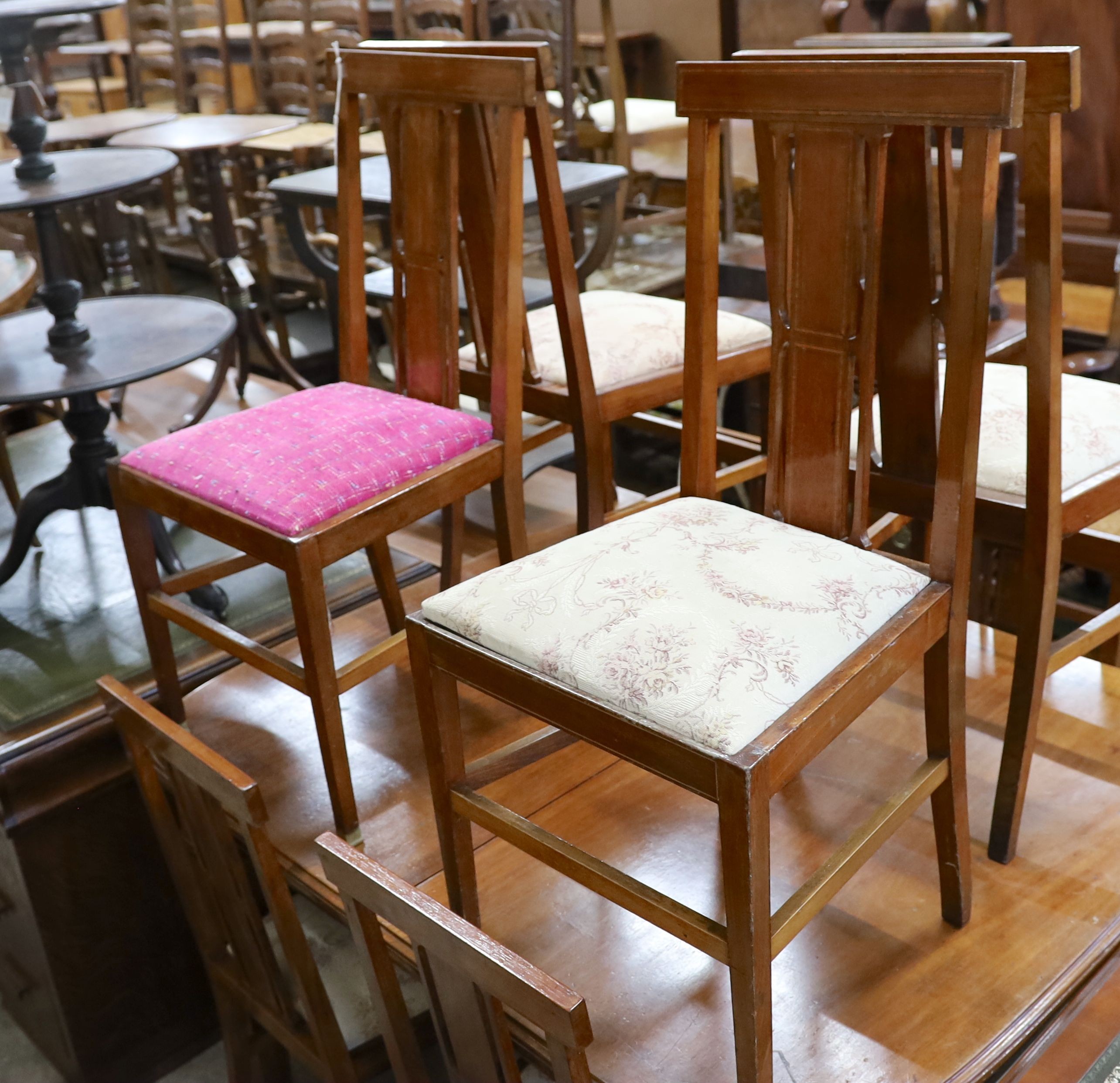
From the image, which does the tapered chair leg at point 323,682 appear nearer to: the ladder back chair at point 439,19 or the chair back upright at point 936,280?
the chair back upright at point 936,280

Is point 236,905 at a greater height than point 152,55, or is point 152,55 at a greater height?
point 152,55

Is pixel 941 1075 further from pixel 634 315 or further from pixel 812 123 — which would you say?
pixel 634 315

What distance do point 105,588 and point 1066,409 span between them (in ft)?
5.56

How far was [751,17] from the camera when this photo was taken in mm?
4176

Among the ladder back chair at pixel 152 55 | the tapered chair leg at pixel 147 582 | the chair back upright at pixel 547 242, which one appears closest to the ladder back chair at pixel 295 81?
the ladder back chair at pixel 152 55

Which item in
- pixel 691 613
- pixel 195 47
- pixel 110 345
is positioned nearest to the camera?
pixel 691 613

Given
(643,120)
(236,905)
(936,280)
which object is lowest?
(236,905)

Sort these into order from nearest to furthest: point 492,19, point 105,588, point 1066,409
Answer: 1. point 1066,409
2. point 105,588
3. point 492,19

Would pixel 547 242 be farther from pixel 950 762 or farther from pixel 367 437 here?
pixel 950 762

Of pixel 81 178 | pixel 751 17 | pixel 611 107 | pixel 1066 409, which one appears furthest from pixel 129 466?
pixel 751 17

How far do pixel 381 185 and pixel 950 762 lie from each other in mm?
1816

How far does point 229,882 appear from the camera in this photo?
1.29m

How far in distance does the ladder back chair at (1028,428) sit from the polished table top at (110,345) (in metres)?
1.20

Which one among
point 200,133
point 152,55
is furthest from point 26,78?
point 152,55
